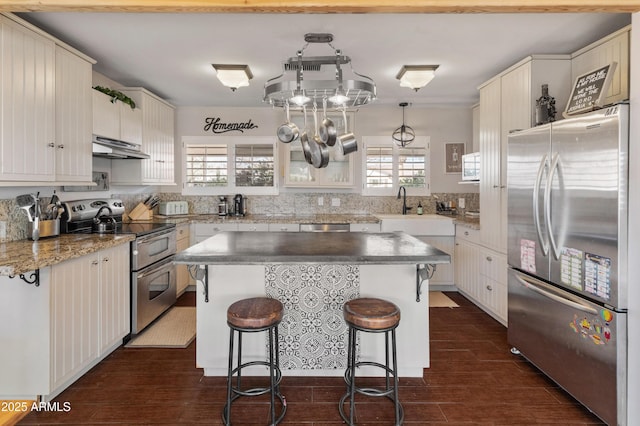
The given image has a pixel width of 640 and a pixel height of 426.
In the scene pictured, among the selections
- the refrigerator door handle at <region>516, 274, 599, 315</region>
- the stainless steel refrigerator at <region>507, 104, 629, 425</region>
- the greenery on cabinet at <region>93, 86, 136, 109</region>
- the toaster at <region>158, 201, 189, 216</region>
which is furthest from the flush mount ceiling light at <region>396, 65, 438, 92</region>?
the toaster at <region>158, 201, 189, 216</region>

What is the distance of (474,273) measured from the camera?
3865 millimetres

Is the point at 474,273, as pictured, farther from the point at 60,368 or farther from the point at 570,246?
the point at 60,368

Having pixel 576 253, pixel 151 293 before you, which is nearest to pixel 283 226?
pixel 151 293

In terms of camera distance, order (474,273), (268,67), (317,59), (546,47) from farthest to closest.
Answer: (474,273) < (268,67) < (546,47) < (317,59)

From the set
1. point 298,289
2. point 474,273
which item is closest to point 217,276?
point 298,289

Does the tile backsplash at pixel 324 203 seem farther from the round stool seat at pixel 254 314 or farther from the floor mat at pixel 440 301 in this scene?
the round stool seat at pixel 254 314

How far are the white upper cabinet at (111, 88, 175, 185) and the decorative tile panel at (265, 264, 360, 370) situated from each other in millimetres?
2523

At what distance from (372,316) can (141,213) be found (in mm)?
3434

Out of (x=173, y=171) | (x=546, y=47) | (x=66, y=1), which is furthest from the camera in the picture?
(x=173, y=171)

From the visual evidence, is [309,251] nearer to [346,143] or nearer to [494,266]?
[346,143]

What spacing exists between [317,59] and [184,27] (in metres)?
1.06

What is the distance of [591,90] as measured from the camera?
7.78 feet

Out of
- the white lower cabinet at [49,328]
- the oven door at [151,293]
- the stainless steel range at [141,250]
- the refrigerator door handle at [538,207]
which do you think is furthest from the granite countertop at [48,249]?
the refrigerator door handle at [538,207]

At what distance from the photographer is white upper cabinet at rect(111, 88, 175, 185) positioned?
395 centimetres
